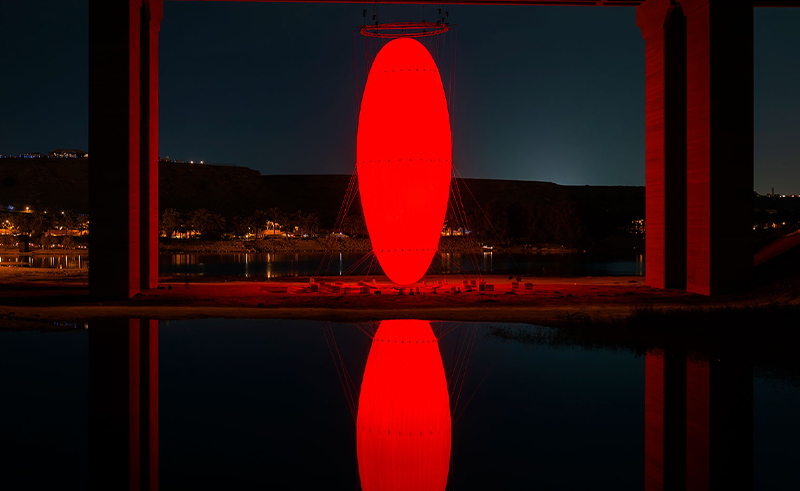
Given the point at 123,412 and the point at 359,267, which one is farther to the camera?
the point at 359,267

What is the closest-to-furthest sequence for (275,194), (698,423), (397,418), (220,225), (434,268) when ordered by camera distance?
(698,423), (397,418), (434,268), (220,225), (275,194)

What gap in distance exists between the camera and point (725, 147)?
→ 779 inches

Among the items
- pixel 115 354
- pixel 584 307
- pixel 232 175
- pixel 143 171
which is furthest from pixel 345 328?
pixel 232 175

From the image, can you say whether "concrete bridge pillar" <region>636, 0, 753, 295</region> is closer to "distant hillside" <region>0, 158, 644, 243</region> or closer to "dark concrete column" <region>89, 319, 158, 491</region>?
"dark concrete column" <region>89, 319, 158, 491</region>

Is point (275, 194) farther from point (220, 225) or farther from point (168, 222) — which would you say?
point (168, 222)

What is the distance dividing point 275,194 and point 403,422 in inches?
6101

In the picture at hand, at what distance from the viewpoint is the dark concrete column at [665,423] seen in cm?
534

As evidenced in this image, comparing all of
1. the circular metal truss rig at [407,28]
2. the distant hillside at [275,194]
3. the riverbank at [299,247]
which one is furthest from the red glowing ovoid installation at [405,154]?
the distant hillside at [275,194]

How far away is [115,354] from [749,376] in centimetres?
951

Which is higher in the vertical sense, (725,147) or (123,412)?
(725,147)

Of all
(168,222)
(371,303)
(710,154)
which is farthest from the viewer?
(168,222)

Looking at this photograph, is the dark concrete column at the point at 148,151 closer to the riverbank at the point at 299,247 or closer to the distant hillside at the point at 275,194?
the riverbank at the point at 299,247

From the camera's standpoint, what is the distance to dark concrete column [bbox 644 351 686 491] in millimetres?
5340

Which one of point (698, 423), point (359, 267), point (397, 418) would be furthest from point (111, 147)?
point (359, 267)
